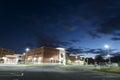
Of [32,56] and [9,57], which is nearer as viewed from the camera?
[9,57]

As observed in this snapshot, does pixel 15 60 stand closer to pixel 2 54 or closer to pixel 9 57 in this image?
pixel 9 57

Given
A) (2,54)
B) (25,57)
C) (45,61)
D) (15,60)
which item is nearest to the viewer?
(15,60)

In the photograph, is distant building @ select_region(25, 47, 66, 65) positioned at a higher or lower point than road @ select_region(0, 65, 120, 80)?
higher

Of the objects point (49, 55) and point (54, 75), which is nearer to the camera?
point (54, 75)

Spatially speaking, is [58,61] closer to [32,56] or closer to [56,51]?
[56,51]

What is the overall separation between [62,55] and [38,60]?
16376mm

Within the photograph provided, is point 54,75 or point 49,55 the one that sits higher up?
point 49,55

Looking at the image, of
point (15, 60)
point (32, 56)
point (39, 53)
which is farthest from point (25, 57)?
point (15, 60)

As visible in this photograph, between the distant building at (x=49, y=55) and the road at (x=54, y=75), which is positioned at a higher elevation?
the distant building at (x=49, y=55)

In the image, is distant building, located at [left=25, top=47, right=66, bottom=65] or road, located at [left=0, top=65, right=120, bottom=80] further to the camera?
distant building, located at [left=25, top=47, right=66, bottom=65]

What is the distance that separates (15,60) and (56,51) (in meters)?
29.1

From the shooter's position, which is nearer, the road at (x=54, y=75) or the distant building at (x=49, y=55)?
the road at (x=54, y=75)

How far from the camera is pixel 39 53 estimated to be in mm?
A: 152500

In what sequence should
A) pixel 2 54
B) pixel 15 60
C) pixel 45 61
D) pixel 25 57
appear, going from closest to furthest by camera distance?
pixel 15 60 → pixel 45 61 → pixel 2 54 → pixel 25 57
